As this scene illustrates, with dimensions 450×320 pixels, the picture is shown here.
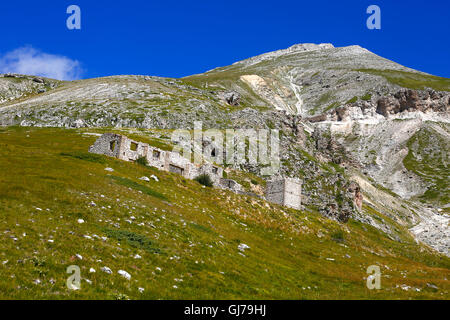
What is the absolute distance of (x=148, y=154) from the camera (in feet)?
175

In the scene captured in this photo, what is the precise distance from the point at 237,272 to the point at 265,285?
1.71 meters

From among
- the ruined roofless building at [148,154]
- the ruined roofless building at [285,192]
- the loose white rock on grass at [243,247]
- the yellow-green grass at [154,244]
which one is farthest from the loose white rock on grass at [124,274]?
the ruined roofless building at [285,192]

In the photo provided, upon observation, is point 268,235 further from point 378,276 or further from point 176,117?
point 176,117

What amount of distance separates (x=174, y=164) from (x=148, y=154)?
451 cm

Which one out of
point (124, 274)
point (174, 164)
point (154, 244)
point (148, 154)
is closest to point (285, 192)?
point (174, 164)

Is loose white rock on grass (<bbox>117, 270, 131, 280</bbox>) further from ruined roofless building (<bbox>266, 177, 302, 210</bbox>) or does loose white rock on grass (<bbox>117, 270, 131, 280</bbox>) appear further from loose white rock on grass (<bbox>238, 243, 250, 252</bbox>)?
ruined roofless building (<bbox>266, 177, 302, 210</bbox>)

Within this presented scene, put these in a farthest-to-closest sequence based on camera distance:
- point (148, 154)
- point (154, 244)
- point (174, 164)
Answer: point (174, 164) → point (148, 154) → point (154, 244)

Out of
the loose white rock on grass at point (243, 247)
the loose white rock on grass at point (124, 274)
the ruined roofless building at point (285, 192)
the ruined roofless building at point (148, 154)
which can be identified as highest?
the ruined roofless building at point (148, 154)

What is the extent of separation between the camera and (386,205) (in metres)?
146

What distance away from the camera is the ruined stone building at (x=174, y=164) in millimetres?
51466

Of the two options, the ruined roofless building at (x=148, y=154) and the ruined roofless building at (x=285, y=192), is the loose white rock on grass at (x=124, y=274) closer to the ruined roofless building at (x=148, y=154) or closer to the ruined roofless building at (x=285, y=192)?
the ruined roofless building at (x=148, y=154)

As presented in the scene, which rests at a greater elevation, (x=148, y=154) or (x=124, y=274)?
(x=148, y=154)

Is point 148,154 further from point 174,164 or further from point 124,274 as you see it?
point 124,274
